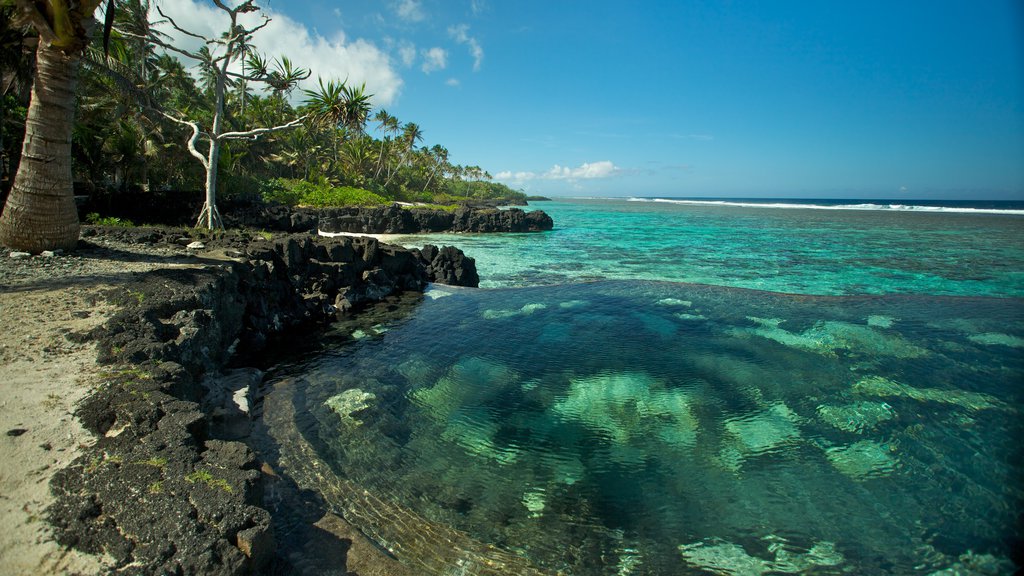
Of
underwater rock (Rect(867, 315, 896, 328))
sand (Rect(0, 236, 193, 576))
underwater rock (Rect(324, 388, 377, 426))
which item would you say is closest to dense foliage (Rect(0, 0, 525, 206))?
sand (Rect(0, 236, 193, 576))

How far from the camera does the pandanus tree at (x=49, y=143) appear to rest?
29.5 ft

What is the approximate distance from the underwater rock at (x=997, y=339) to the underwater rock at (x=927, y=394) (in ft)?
15.6

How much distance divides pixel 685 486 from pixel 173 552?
5832 mm

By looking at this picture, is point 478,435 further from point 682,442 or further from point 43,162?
point 43,162

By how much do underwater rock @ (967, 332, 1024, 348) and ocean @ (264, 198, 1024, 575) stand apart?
89mm

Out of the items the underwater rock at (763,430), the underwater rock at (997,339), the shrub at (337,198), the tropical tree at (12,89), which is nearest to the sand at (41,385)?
the underwater rock at (763,430)

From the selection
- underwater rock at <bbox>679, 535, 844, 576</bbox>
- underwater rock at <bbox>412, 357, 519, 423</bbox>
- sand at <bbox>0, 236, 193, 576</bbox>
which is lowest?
underwater rock at <bbox>679, 535, 844, 576</bbox>

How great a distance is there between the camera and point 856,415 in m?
8.18

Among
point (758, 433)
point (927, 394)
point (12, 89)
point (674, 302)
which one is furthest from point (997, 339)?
point (12, 89)

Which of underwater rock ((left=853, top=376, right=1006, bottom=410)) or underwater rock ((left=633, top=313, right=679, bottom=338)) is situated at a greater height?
underwater rock ((left=633, top=313, right=679, bottom=338))

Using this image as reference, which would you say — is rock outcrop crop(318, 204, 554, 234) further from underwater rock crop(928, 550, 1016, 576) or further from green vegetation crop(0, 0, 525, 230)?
underwater rock crop(928, 550, 1016, 576)

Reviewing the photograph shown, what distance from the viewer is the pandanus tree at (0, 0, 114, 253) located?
354 inches

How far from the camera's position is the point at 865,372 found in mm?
10047

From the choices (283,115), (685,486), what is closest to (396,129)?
(283,115)
